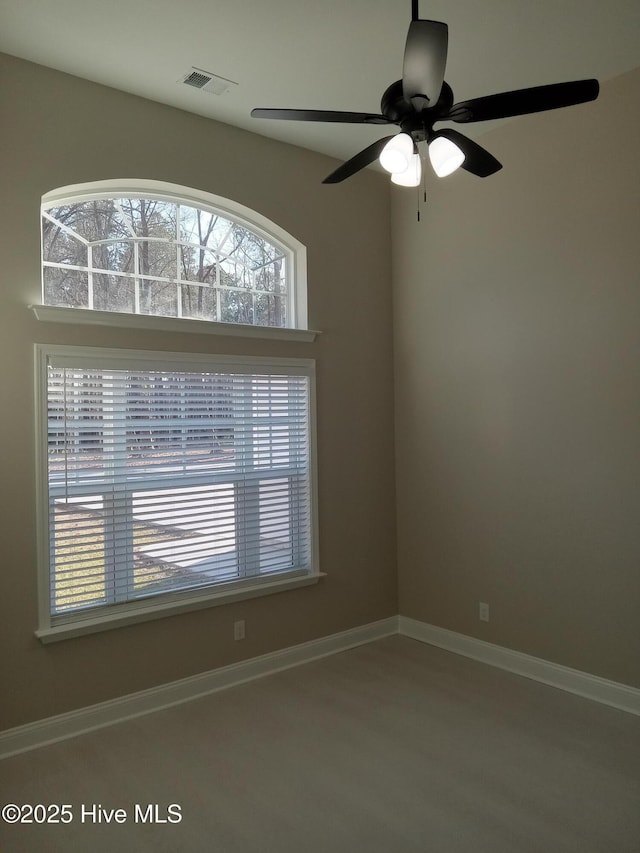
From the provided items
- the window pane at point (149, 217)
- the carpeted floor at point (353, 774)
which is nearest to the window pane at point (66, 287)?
the window pane at point (149, 217)

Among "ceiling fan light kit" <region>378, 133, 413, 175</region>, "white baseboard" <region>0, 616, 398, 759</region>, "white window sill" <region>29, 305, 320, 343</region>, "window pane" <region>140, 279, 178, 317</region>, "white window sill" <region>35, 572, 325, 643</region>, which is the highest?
"ceiling fan light kit" <region>378, 133, 413, 175</region>

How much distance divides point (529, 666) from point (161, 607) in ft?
6.94

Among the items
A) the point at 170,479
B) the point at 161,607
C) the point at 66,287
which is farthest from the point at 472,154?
the point at 161,607

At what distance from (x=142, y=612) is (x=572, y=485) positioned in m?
2.39

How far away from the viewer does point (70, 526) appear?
3.12 meters

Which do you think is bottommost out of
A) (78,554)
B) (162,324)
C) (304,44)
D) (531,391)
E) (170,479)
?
(78,554)

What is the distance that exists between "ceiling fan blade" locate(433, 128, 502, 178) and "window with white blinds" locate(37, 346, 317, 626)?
1.83m

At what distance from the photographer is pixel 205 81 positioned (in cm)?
321

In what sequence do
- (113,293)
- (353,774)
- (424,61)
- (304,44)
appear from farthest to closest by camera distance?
1. (113,293)
2. (304,44)
3. (353,774)
4. (424,61)

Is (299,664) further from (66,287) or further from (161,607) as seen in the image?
(66,287)

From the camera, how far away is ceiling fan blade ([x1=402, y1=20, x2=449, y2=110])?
173 centimetres

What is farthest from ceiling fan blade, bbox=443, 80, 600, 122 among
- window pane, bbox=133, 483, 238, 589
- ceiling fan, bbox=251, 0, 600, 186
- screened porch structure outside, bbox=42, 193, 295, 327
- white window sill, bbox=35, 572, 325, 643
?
white window sill, bbox=35, 572, 325, 643

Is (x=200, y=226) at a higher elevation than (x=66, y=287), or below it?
higher

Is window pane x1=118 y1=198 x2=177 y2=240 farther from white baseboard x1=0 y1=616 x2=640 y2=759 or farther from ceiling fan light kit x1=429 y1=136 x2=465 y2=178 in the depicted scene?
white baseboard x1=0 y1=616 x2=640 y2=759
